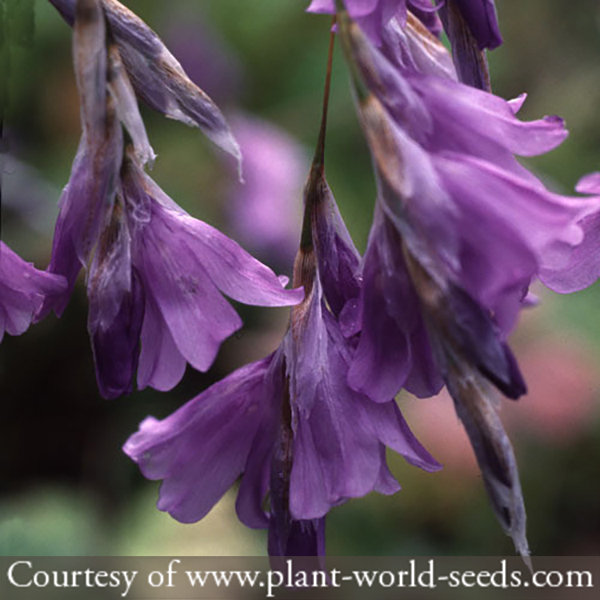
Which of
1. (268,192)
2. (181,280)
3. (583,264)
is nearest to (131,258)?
(181,280)

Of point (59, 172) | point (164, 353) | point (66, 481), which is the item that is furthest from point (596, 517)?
point (164, 353)

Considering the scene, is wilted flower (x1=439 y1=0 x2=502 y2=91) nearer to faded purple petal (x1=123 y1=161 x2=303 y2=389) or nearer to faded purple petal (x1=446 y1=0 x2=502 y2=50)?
faded purple petal (x1=446 y1=0 x2=502 y2=50)

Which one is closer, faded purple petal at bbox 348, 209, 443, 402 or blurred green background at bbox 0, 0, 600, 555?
faded purple petal at bbox 348, 209, 443, 402

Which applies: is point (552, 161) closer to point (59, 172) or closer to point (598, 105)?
point (598, 105)

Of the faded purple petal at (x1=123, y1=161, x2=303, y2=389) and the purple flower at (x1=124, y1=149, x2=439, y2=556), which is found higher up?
the faded purple petal at (x1=123, y1=161, x2=303, y2=389)

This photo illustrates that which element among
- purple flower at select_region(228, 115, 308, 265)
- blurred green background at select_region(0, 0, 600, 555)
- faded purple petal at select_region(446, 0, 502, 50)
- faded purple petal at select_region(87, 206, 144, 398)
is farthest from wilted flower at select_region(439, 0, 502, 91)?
purple flower at select_region(228, 115, 308, 265)

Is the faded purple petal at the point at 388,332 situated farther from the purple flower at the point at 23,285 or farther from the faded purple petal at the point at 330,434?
the purple flower at the point at 23,285

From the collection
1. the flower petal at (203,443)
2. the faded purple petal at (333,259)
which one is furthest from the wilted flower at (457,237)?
the flower petal at (203,443)

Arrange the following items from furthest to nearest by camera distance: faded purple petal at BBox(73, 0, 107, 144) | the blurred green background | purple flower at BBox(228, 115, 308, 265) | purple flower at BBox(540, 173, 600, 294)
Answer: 1. purple flower at BBox(228, 115, 308, 265)
2. the blurred green background
3. purple flower at BBox(540, 173, 600, 294)
4. faded purple petal at BBox(73, 0, 107, 144)
